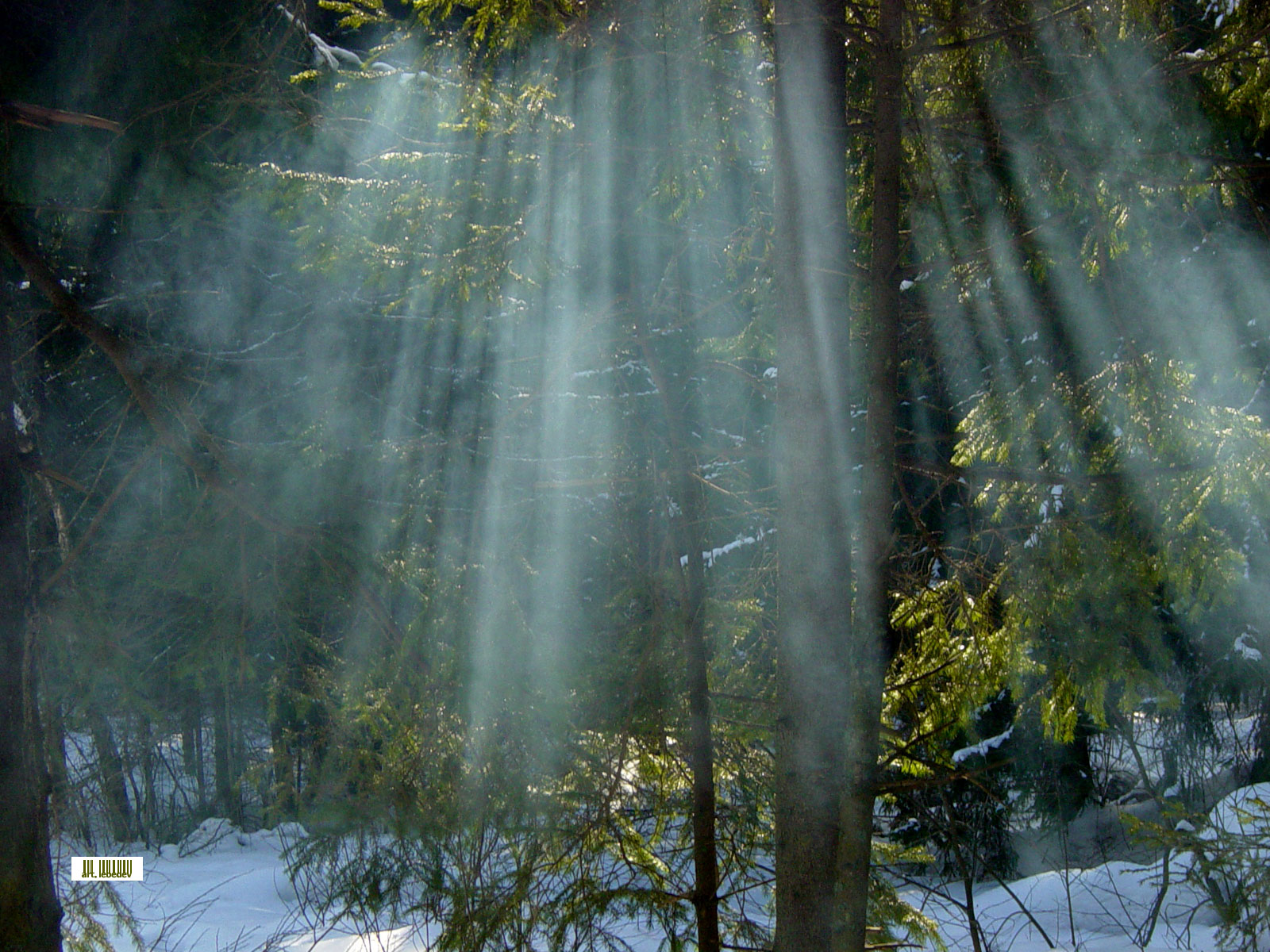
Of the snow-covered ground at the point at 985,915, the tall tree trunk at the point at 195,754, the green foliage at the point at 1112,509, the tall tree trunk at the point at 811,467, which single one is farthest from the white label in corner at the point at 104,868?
the green foliage at the point at 1112,509

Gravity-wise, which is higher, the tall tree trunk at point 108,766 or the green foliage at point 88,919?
the tall tree trunk at point 108,766

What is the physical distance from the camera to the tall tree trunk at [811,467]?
347cm

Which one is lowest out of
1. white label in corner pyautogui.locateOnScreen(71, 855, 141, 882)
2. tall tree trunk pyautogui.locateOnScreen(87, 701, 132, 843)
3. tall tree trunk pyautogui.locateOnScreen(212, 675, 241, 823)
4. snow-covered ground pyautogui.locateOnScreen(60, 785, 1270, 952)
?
snow-covered ground pyautogui.locateOnScreen(60, 785, 1270, 952)

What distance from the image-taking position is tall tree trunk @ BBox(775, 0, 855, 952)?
3475 mm

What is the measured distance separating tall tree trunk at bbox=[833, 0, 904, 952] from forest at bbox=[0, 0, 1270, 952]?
2cm

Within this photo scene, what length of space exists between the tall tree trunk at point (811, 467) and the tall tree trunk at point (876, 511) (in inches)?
3.3

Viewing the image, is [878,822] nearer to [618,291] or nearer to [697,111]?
[618,291]

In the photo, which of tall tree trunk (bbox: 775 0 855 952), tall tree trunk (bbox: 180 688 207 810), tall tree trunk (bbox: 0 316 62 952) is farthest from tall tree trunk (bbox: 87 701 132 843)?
tall tree trunk (bbox: 775 0 855 952)

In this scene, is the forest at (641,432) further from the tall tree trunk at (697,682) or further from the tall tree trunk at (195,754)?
the tall tree trunk at (195,754)

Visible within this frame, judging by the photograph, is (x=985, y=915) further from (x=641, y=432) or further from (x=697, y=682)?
(x=641, y=432)

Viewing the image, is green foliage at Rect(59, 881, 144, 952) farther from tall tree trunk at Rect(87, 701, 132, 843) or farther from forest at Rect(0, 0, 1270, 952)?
tall tree trunk at Rect(87, 701, 132, 843)

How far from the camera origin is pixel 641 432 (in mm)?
5719

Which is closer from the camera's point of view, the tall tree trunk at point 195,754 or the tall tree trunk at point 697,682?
the tall tree trunk at point 697,682

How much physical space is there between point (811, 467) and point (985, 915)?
7.07 metres
